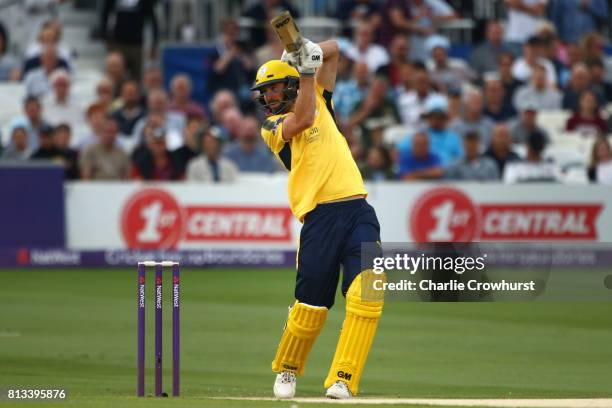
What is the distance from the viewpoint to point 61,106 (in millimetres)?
21812

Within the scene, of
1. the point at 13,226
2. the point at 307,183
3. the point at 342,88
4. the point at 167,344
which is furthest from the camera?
the point at 342,88

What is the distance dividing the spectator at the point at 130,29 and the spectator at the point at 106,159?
4.20 metres

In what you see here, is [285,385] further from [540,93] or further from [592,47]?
[592,47]

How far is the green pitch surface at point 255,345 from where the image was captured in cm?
1027

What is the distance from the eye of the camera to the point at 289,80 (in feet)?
31.0

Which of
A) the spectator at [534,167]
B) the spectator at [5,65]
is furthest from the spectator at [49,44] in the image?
the spectator at [534,167]

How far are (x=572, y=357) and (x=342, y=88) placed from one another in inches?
411

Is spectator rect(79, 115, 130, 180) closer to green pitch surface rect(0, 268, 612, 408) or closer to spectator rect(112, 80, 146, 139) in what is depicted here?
spectator rect(112, 80, 146, 139)

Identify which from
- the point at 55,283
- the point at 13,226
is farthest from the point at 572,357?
the point at 13,226

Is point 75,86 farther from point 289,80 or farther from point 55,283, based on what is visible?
point 289,80

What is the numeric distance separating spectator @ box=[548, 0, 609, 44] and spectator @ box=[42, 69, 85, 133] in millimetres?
8902

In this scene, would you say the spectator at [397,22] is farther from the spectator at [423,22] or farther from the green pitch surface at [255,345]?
the green pitch surface at [255,345]

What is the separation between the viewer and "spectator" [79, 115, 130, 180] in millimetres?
19672

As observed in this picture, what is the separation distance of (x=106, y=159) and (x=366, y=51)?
5624mm
